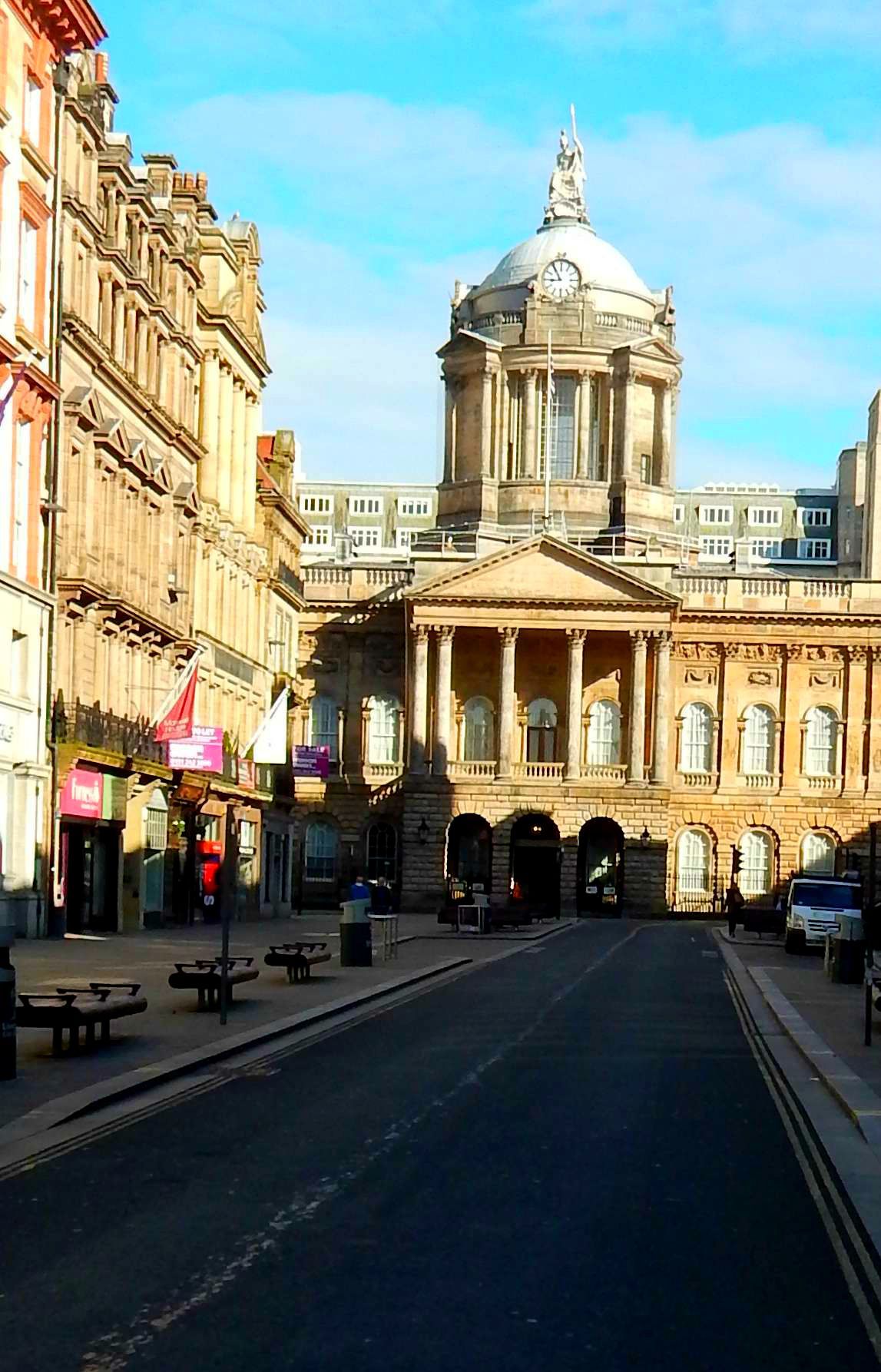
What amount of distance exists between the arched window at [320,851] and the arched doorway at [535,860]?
9011 millimetres

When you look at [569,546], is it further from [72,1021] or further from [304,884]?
[72,1021]

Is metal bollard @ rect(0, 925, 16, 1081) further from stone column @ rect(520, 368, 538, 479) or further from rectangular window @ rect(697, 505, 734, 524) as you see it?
rectangular window @ rect(697, 505, 734, 524)

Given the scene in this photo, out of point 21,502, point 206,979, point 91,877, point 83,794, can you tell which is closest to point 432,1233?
point 206,979

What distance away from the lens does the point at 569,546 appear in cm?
10000

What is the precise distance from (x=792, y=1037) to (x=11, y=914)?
2134 cm

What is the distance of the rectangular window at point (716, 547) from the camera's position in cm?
15500

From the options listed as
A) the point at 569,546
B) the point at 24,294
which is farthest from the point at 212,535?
the point at 569,546

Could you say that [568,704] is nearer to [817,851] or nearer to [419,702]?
[419,702]

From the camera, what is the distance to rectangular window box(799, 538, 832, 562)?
15525 centimetres

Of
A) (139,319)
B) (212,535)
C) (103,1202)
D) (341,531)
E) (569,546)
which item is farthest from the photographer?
(341,531)

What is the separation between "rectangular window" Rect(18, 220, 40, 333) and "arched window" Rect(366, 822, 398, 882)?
6261cm

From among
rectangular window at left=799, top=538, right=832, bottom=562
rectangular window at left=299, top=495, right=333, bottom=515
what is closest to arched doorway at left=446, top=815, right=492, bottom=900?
rectangular window at left=799, top=538, right=832, bottom=562

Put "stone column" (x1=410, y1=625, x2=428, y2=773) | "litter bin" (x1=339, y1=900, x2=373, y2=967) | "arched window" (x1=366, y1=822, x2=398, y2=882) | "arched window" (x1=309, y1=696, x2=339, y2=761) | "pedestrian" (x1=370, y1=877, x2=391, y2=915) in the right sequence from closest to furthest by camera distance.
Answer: "litter bin" (x1=339, y1=900, x2=373, y2=967) → "pedestrian" (x1=370, y1=877, x2=391, y2=915) → "stone column" (x1=410, y1=625, x2=428, y2=773) → "arched window" (x1=366, y1=822, x2=398, y2=882) → "arched window" (x1=309, y1=696, x2=339, y2=761)

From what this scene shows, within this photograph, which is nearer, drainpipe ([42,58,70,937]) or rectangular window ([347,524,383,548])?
drainpipe ([42,58,70,937])
